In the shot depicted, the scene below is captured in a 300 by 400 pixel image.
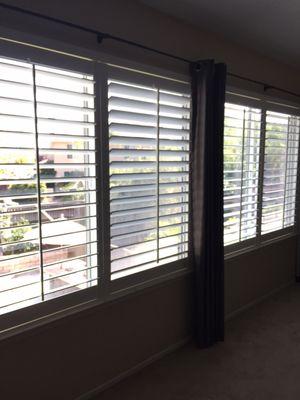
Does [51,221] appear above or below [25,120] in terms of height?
below

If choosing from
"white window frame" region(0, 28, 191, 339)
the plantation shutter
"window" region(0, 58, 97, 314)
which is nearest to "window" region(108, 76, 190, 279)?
"white window frame" region(0, 28, 191, 339)

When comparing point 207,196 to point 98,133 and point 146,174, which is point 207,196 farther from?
point 98,133

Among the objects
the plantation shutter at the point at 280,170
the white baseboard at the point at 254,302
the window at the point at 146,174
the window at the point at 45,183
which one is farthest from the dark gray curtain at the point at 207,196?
the plantation shutter at the point at 280,170

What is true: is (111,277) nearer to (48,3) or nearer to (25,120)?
(25,120)

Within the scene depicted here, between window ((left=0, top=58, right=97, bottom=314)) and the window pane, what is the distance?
126cm

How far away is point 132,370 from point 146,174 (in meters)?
1.27

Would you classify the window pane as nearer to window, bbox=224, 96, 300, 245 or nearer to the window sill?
window, bbox=224, 96, 300, 245

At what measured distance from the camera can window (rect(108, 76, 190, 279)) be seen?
1.97 metres

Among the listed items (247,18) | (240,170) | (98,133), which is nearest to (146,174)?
(98,133)

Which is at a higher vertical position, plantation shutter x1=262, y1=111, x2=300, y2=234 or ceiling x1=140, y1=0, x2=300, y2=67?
ceiling x1=140, y1=0, x2=300, y2=67

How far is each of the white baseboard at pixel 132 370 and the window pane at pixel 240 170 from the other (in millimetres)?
902

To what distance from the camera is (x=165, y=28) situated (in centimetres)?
213

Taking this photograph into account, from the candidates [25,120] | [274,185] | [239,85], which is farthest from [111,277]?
[274,185]

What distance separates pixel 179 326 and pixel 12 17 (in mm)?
2180
